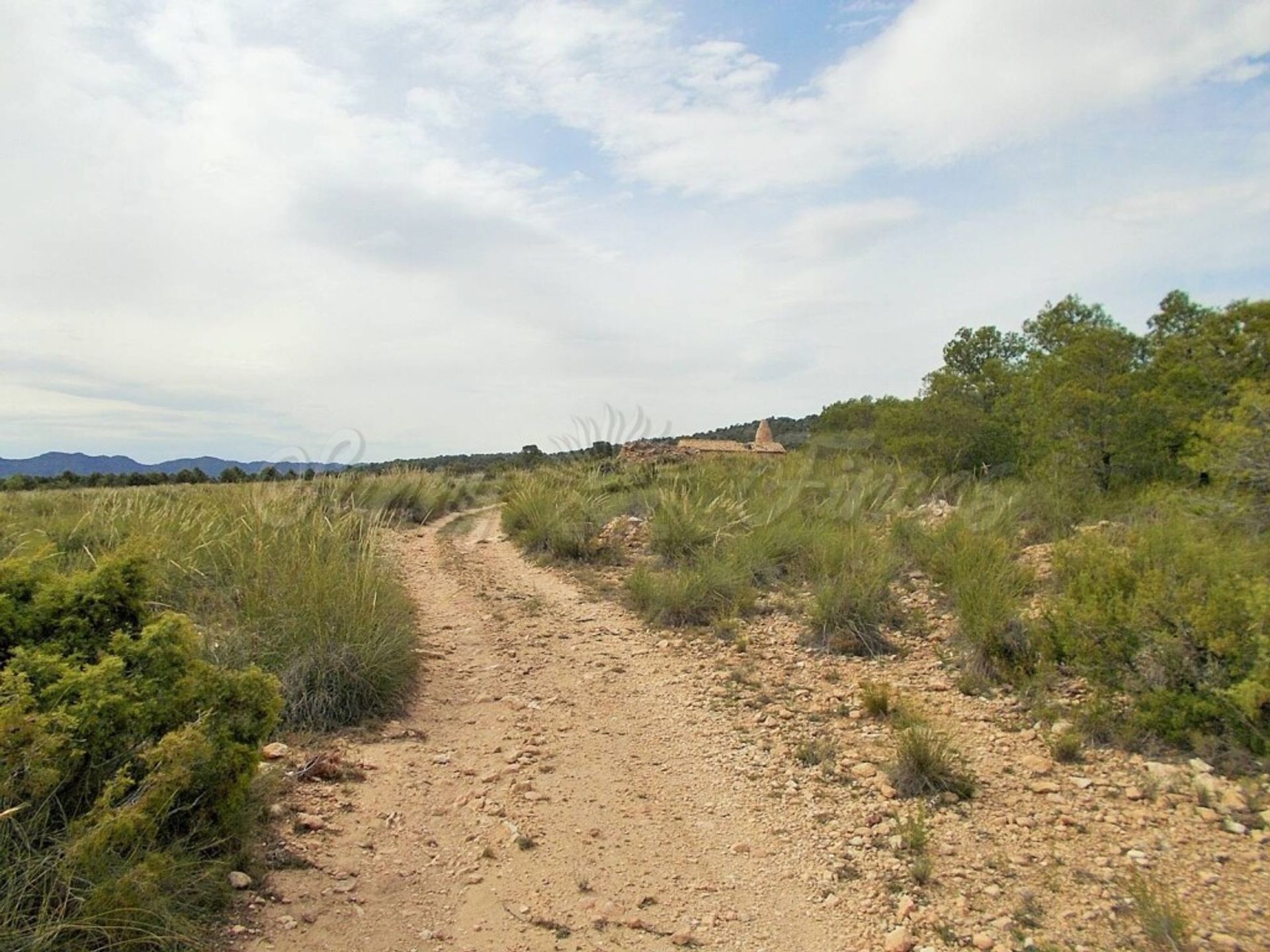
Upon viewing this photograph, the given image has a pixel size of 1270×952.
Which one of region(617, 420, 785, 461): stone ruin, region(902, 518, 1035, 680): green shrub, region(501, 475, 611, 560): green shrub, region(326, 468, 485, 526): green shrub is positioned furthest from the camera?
region(617, 420, 785, 461): stone ruin

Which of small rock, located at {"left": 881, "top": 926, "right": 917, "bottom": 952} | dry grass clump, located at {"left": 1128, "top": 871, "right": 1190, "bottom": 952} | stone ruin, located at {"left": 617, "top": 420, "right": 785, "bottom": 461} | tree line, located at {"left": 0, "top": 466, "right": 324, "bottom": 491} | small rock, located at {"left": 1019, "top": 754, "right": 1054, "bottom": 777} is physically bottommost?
small rock, located at {"left": 881, "top": 926, "right": 917, "bottom": 952}

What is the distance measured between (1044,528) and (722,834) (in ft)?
23.4

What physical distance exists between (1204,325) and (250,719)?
12.6 m

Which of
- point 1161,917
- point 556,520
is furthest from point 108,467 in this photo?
point 1161,917

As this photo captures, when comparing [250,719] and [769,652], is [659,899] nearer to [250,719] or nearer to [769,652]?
[250,719]

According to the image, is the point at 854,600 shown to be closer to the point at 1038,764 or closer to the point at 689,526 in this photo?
the point at 1038,764

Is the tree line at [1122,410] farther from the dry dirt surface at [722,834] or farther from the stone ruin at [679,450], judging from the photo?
the stone ruin at [679,450]

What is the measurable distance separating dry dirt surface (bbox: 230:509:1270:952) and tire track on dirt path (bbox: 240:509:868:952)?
0.01 meters

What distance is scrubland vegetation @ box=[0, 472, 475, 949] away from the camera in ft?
8.26

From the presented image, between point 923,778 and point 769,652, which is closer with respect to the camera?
point 923,778

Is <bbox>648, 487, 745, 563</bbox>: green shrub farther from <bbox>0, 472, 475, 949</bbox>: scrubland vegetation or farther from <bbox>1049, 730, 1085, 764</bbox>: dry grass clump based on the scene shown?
<bbox>1049, 730, 1085, 764</bbox>: dry grass clump

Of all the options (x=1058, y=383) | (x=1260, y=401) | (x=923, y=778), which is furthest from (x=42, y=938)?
(x=1058, y=383)

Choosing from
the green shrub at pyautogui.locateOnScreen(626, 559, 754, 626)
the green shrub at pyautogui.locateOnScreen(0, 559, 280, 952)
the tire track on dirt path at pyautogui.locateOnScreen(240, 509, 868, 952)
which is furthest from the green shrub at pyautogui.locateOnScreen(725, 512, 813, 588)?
the green shrub at pyautogui.locateOnScreen(0, 559, 280, 952)

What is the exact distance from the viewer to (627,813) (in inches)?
158
